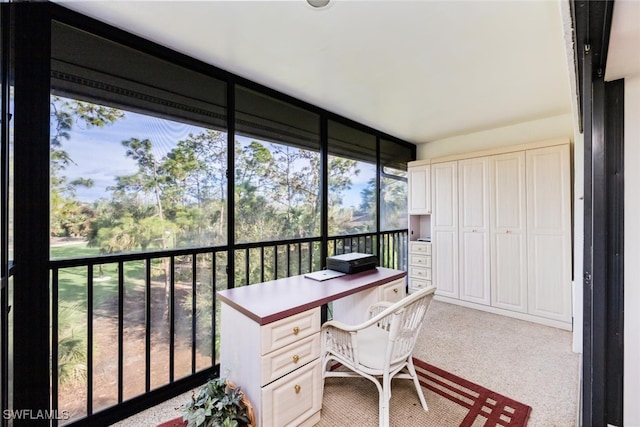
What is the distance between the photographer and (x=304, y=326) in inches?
59.4

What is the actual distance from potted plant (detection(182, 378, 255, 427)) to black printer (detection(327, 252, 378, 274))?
1.08 m

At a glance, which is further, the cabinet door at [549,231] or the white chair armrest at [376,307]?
the cabinet door at [549,231]

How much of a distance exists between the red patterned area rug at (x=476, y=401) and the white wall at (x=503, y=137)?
294cm

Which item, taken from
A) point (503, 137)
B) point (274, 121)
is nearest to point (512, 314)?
point (503, 137)

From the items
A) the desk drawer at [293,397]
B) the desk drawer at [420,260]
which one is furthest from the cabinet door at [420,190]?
the desk drawer at [293,397]

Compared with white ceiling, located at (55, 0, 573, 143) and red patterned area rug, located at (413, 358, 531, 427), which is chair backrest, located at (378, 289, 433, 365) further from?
white ceiling, located at (55, 0, 573, 143)

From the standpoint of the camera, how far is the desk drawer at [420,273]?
12.7 feet

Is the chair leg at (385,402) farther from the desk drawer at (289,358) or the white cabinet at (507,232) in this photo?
the white cabinet at (507,232)

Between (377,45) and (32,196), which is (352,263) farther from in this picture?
(32,196)

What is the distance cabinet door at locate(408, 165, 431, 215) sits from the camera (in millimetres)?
3914

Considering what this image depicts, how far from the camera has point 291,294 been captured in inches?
65.7

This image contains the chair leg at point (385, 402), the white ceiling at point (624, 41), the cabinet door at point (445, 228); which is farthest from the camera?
the cabinet door at point (445, 228)

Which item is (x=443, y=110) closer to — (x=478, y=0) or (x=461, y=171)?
(x=461, y=171)

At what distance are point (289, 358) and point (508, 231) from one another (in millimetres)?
3037
